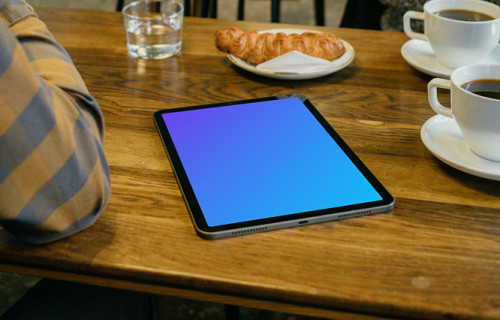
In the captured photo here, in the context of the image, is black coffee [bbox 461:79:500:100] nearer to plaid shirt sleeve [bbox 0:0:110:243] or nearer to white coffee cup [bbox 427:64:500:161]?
white coffee cup [bbox 427:64:500:161]

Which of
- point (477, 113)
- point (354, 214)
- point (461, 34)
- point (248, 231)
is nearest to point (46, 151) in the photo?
point (248, 231)

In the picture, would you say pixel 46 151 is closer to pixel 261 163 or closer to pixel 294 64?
pixel 261 163

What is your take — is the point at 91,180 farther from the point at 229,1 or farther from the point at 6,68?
the point at 229,1

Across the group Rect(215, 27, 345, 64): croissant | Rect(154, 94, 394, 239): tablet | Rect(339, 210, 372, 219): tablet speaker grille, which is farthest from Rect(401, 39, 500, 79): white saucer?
Rect(339, 210, 372, 219): tablet speaker grille

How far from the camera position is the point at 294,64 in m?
0.93

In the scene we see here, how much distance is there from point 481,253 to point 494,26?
486mm

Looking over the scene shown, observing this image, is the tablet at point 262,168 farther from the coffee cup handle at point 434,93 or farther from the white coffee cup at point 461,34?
the white coffee cup at point 461,34

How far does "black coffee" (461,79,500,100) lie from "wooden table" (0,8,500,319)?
10 centimetres

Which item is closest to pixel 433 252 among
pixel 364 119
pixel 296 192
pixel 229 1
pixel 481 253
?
pixel 481 253

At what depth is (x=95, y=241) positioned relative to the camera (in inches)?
22.3

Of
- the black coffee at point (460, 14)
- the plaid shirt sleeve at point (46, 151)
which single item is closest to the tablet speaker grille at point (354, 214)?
the plaid shirt sleeve at point (46, 151)

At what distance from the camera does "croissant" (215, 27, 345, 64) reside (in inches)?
37.3

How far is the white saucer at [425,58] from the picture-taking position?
94 cm

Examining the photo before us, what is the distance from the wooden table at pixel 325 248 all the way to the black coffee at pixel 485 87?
10 cm
